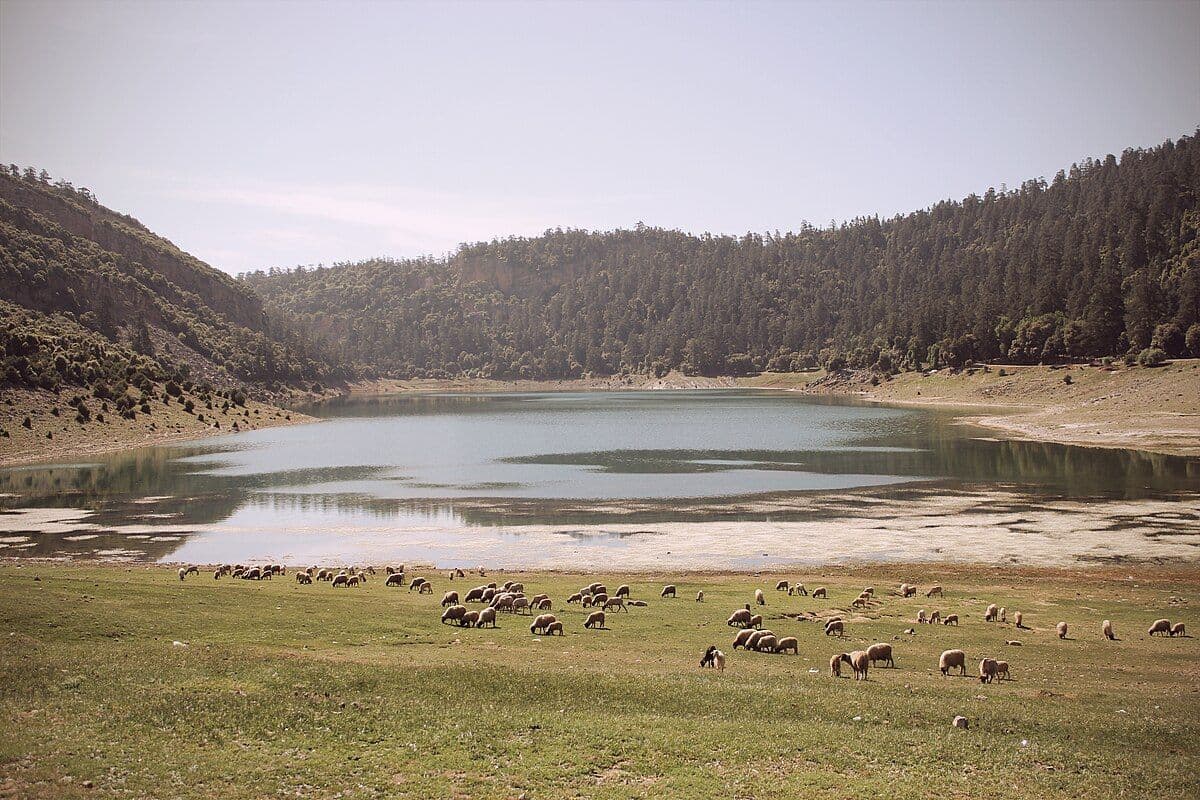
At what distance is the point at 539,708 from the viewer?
1616 centimetres

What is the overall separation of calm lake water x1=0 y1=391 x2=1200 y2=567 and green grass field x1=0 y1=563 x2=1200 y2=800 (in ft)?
60.1

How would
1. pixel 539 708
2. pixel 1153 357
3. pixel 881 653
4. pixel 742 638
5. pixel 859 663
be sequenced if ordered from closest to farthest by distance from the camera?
pixel 539 708 → pixel 859 663 → pixel 881 653 → pixel 742 638 → pixel 1153 357

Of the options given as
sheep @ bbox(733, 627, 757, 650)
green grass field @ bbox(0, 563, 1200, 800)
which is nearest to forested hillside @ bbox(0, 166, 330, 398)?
green grass field @ bbox(0, 563, 1200, 800)

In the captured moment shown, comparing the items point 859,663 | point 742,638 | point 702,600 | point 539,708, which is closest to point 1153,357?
point 702,600

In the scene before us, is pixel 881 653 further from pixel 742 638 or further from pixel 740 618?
pixel 740 618

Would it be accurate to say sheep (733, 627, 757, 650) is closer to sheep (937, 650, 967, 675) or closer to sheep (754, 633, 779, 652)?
sheep (754, 633, 779, 652)

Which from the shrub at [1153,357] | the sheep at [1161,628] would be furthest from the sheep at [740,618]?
the shrub at [1153,357]

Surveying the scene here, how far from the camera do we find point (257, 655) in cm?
1891

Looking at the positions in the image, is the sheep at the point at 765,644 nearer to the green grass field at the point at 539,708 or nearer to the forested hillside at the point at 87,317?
the green grass field at the point at 539,708

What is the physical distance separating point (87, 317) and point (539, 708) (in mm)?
162645

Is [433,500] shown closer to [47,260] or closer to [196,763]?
[196,763]

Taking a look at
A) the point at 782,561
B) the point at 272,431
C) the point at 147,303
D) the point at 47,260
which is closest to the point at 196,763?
the point at 782,561

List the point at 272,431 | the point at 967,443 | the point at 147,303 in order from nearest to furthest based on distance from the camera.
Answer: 1. the point at 967,443
2. the point at 272,431
3. the point at 147,303

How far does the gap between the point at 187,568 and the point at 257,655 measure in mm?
18314
